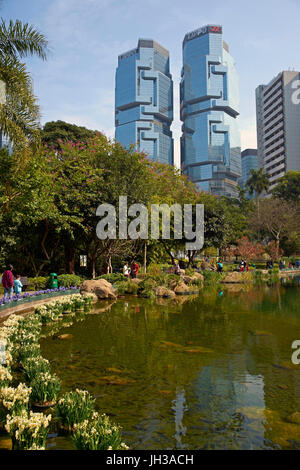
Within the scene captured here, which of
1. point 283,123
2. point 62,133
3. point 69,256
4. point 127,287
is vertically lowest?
point 127,287

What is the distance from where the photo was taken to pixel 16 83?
527 inches

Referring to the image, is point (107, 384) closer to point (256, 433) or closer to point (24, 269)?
point (256, 433)

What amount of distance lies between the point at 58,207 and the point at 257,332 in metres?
16.1

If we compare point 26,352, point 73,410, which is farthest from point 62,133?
point 73,410

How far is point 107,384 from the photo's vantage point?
6.36 metres

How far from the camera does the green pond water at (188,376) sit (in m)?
4.66

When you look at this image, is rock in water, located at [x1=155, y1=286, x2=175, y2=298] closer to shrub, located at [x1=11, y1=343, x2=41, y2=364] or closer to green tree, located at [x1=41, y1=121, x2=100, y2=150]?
shrub, located at [x1=11, y1=343, x2=41, y2=364]

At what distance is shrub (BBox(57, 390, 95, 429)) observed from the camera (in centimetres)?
467

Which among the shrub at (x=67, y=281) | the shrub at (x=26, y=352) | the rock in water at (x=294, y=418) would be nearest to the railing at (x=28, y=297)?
the shrub at (x=67, y=281)

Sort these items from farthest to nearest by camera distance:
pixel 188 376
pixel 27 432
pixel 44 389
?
pixel 188 376, pixel 44 389, pixel 27 432

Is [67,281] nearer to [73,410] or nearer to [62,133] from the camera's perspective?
[73,410]

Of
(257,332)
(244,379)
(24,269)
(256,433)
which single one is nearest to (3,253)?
(24,269)

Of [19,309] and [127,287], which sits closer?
[19,309]

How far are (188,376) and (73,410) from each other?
2825 millimetres
